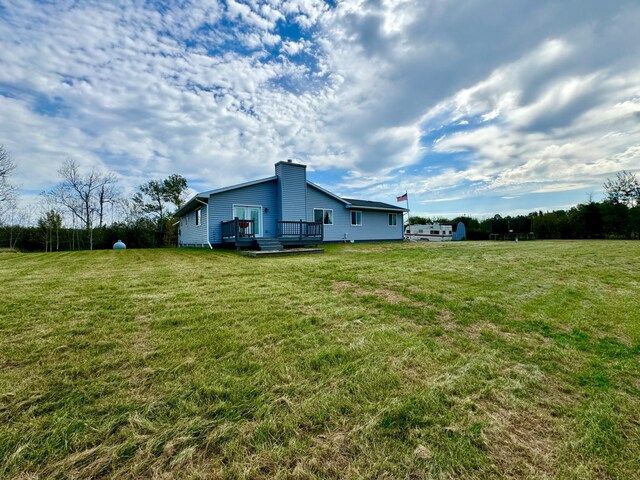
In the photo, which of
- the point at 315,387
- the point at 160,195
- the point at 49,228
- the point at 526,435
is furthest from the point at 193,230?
the point at 526,435

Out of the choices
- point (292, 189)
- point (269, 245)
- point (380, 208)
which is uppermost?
point (292, 189)

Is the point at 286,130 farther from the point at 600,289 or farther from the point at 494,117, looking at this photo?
the point at 600,289

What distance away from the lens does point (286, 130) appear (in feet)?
49.9

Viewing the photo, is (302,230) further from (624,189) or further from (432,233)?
(624,189)

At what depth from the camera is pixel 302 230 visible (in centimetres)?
1395

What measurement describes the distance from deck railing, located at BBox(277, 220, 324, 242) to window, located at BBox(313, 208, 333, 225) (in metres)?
3.08

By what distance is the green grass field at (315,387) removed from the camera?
1369mm

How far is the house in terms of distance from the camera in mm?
13344

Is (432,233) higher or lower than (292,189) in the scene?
lower

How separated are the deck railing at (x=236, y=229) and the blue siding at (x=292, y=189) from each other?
2751 millimetres

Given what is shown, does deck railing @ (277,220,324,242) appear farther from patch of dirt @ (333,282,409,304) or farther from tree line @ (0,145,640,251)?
tree line @ (0,145,640,251)

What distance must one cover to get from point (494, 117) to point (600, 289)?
1253 centimetres

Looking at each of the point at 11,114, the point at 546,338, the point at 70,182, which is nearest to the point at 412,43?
the point at 546,338

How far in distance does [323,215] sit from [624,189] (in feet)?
92.7
